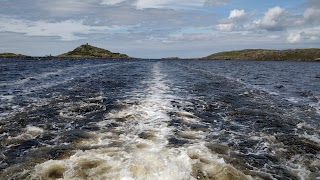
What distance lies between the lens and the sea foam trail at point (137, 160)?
10.8m

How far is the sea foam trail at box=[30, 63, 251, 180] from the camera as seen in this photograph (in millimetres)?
10750

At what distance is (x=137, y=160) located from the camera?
11914 millimetres

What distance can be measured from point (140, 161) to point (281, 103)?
19336 mm

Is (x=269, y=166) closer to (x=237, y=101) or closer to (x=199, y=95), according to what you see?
(x=237, y=101)

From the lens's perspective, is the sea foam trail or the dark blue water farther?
the dark blue water

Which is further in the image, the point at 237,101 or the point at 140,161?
the point at 237,101

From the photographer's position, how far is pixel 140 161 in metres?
11.8

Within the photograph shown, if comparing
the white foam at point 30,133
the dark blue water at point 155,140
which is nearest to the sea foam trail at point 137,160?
the dark blue water at point 155,140

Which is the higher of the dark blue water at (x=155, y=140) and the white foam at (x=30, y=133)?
the white foam at (x=30, y=133)

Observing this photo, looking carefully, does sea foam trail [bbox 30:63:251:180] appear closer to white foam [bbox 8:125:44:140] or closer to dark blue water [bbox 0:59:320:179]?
dark blue water [bbox 0:59:320:179]

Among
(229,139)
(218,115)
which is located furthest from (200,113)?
(229,139)

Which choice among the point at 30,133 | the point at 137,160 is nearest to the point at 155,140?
the point at 137,160

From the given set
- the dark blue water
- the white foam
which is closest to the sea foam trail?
the dark blue water

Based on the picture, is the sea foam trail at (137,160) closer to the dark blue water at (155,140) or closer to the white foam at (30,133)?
the dark blue water at (155,140)
